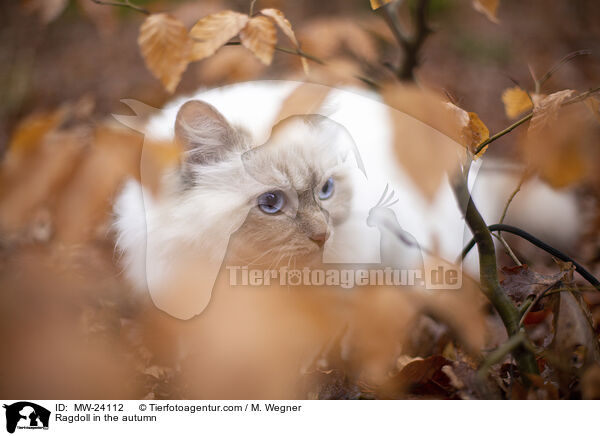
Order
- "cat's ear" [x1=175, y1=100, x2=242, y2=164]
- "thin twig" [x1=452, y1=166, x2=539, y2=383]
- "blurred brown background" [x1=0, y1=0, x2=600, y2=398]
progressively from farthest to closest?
"cat's ear" [x1=175, y1=100, x2=242, y2=164] → "thin twig" [x1=452, y1=166, x2=539, y2=383] → "blurred brown background" [x1=0, y1=0, x2=600, y2=398]

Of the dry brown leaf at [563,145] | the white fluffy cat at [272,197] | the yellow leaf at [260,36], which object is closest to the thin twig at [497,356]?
the white fluffy cat at [272,197]

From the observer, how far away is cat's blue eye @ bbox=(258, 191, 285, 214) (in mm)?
820

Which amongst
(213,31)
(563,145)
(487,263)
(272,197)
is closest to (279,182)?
(272,197)

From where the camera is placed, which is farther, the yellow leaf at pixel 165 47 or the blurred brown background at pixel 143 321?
the yellow leaf at pixel 165 47

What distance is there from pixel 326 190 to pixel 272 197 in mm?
114

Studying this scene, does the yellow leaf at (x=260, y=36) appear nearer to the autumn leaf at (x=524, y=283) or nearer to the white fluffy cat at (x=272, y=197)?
the white fluffy cat at (x=272, y=197)

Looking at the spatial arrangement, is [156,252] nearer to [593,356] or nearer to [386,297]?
[386,297]

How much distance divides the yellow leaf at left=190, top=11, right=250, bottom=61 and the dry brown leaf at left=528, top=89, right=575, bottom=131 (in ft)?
1.64

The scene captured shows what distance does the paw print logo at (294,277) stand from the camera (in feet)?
2.54

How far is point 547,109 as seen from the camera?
27.3 inches

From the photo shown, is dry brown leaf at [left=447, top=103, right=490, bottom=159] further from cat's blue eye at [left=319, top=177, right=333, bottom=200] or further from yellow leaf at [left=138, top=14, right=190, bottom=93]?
yellow leaf at [left=138, top=14, right=190, bottom=93]

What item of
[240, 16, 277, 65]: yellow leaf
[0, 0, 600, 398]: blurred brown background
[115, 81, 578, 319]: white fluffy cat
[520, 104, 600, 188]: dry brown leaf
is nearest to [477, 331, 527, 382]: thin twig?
[0, 0, 600, 398]: blurred brown background

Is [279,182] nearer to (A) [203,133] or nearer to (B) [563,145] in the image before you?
(A) [203,133]
